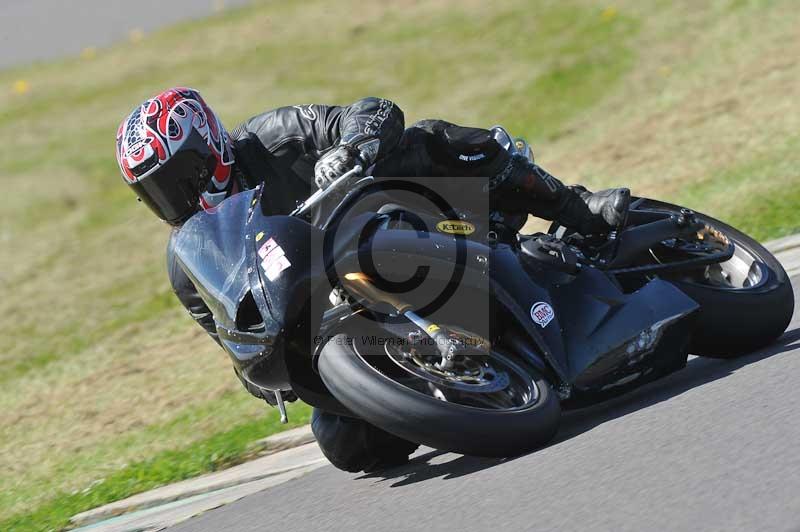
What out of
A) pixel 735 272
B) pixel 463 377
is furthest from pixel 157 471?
pixel 735 272

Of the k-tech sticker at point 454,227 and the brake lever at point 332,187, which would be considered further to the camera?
the k-tech sticker at point 454,227

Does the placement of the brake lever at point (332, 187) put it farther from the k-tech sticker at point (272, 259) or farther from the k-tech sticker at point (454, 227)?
the k-tech sticker at point (454, 227)

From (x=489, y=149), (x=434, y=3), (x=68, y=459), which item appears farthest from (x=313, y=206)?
(x=434, y=3)

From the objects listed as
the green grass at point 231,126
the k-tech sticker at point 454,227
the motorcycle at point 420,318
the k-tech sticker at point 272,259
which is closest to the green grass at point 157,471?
the green grass at point 231,126

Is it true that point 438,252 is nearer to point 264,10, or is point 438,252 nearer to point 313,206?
point 313,206

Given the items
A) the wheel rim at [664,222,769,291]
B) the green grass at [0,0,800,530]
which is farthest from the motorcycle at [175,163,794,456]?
the green grass at [0,0,800,530]

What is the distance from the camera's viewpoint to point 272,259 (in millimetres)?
4047

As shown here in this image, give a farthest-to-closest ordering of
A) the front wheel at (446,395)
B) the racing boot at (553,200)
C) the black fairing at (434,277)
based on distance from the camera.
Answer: the racing boot at (553,200) → the black fairing at (434,277) → the front wheel at (446,395)

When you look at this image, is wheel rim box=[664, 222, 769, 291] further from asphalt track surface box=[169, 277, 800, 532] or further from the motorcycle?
the motorcycle

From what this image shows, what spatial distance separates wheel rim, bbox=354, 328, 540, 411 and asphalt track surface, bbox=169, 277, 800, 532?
0.69 ft

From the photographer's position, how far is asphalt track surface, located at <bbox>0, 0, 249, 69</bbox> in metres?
23.0

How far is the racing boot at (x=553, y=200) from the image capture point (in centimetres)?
534

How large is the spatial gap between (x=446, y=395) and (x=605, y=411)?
97cm

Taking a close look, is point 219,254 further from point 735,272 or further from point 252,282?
point 735,272
